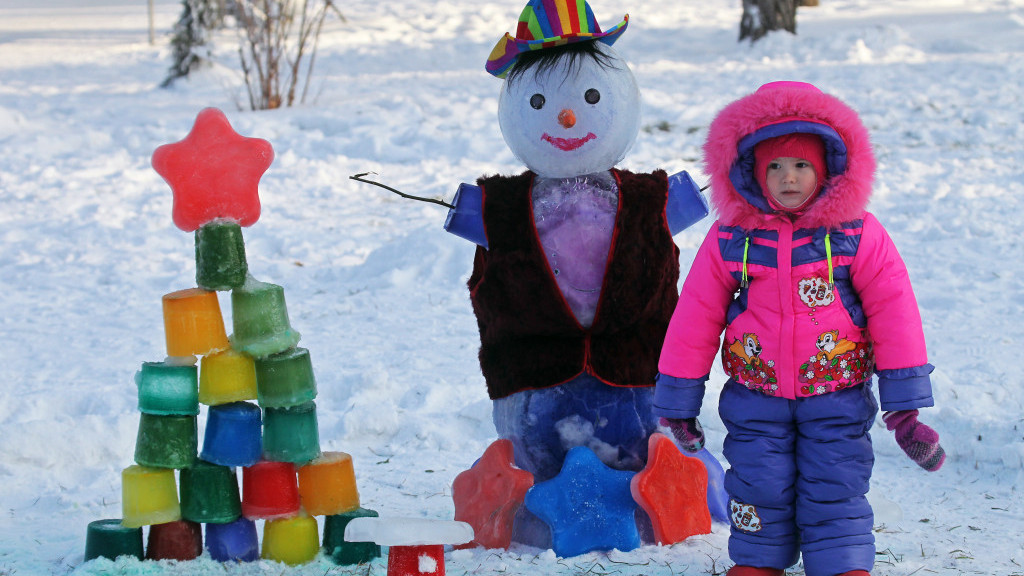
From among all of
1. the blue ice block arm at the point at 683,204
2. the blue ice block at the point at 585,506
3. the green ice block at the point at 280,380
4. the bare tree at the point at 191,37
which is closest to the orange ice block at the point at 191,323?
the green ice block at the point at 280,380

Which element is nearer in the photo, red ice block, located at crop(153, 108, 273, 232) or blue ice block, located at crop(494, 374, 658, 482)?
red ice block, located at crop(153, 108, 273, 232)

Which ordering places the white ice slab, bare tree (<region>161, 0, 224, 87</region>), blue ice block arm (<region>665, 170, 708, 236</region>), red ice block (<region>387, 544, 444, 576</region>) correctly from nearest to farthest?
the white ice slab, red ice block (<region>387, 544, 444, 576</region>), blue ice block arm (<region>665, 170, 708, 236</region>), bare tree (<region>161, 0, 224, 87</region>)

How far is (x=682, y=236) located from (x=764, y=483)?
3.67 meters

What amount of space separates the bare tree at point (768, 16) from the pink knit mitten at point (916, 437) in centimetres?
1076

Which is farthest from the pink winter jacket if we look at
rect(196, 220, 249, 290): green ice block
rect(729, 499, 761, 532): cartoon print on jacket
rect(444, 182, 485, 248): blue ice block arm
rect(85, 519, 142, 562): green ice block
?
rect(85, 519, 142, 562): green ice block

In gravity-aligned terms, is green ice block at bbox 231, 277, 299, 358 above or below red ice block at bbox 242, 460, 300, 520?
above

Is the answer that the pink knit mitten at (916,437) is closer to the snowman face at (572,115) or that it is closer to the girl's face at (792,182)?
the girl's face at (792,182)

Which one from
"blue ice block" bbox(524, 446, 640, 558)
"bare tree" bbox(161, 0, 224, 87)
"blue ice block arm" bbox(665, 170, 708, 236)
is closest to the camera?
"blue ice block" bbox(524, 446, 640, 558)

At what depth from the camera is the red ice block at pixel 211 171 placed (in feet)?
9.37

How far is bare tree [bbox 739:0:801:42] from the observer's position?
41.3 feet

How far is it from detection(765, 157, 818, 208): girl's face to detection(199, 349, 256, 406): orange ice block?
1.39 m

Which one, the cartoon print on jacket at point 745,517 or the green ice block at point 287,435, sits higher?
the green ice block at point 287,435

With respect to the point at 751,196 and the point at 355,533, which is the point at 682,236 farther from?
the point at 355,533

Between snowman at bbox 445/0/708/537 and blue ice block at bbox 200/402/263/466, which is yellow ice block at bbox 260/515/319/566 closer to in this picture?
blue ice block at bbox 200/402/263/466
